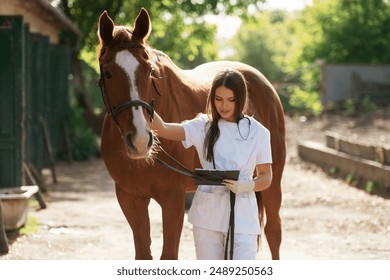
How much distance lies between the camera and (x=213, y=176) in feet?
15.7

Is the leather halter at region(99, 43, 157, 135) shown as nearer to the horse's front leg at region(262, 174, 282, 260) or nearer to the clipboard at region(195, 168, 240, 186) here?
the clipboard at region(195, 168, 240, 186)

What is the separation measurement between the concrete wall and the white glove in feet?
75.9

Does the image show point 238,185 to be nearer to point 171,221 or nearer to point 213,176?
point 213,176

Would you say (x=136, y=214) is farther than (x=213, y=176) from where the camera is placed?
Yes

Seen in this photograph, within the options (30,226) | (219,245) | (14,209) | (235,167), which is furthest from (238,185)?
(30,226)

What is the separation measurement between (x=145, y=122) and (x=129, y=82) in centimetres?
27

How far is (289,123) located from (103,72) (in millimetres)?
20035

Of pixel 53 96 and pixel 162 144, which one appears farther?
pixel 53 96

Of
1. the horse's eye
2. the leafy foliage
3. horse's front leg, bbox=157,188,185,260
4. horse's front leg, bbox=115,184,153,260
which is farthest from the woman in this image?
the leafy foliage

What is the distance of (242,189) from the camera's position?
4.76 metres

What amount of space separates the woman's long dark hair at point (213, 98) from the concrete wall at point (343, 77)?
75.6 feet

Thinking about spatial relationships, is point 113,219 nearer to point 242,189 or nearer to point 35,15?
point 35,15

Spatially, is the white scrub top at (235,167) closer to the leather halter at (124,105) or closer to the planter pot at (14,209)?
the leather halter at (124,105)

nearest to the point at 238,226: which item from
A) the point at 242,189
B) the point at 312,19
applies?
the point at 242,189
